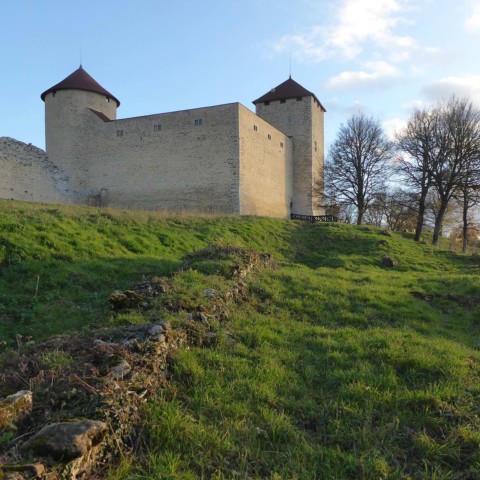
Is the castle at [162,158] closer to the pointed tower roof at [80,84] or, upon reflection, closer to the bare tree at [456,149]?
the pointed tower roof at [80,84]

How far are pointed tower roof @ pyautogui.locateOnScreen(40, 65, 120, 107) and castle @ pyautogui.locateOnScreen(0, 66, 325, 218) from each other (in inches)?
2.9

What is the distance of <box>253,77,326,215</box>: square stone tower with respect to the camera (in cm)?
3484

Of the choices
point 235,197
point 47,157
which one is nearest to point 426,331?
point 235,197

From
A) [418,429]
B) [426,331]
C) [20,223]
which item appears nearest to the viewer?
[418,429]

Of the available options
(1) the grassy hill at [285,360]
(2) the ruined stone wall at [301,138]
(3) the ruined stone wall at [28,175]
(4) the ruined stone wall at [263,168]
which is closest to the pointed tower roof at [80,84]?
(3) the ruined stone wall at [28,175]

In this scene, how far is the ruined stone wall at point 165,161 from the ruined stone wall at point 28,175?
174 centimetres

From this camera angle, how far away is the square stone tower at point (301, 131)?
3484 cm

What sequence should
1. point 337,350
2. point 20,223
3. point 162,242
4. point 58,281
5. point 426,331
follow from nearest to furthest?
1. point 337,350
2. point 426,331
3. point 58,281
4. point 20,223
5. point 162,242

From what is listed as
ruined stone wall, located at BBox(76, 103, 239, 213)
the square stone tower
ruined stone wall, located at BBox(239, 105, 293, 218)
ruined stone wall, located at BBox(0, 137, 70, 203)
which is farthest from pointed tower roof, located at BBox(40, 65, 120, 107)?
the square stone tower

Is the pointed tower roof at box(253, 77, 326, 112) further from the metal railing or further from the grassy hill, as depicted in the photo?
the grassy hill

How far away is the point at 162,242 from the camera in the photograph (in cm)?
1309

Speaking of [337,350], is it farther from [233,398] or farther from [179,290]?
[179,290]

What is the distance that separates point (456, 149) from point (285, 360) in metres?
24.9

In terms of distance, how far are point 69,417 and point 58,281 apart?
5665 mm
